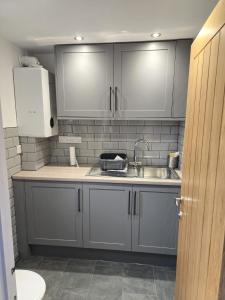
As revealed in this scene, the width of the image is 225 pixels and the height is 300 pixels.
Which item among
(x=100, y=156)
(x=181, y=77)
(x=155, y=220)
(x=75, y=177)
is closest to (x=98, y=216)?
(x=75, y=177)

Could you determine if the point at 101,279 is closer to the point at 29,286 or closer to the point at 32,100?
the point at 29,286

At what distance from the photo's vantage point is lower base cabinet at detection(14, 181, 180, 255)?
203cm

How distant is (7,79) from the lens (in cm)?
204

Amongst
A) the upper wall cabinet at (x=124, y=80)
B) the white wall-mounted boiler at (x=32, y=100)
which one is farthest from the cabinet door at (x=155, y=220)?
the white wall-mounted boiler at (x=32, y=100)

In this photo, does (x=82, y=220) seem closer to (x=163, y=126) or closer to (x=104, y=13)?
(x=163, y=126)

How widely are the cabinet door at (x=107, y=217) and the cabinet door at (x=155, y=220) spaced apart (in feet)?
0.29

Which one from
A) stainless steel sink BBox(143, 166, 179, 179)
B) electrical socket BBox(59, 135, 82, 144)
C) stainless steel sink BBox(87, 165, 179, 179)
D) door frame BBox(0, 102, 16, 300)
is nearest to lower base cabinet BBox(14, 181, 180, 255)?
stainless steel sink BBox(87, 165, 179, 179)

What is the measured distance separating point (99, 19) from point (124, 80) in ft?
2.22

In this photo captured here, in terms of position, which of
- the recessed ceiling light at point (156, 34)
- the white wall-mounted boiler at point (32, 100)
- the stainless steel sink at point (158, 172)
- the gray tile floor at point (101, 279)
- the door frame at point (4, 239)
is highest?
the recessed ceiling light at point (156, 34)

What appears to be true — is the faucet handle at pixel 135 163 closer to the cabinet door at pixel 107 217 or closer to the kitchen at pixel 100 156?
the kitchen at pixel 100 156

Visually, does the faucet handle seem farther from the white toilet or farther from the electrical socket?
the white toilet

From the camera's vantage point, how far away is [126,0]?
4.15ft

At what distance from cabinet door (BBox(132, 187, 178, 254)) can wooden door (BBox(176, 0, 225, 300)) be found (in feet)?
2.53

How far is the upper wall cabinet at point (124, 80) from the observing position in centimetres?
203
